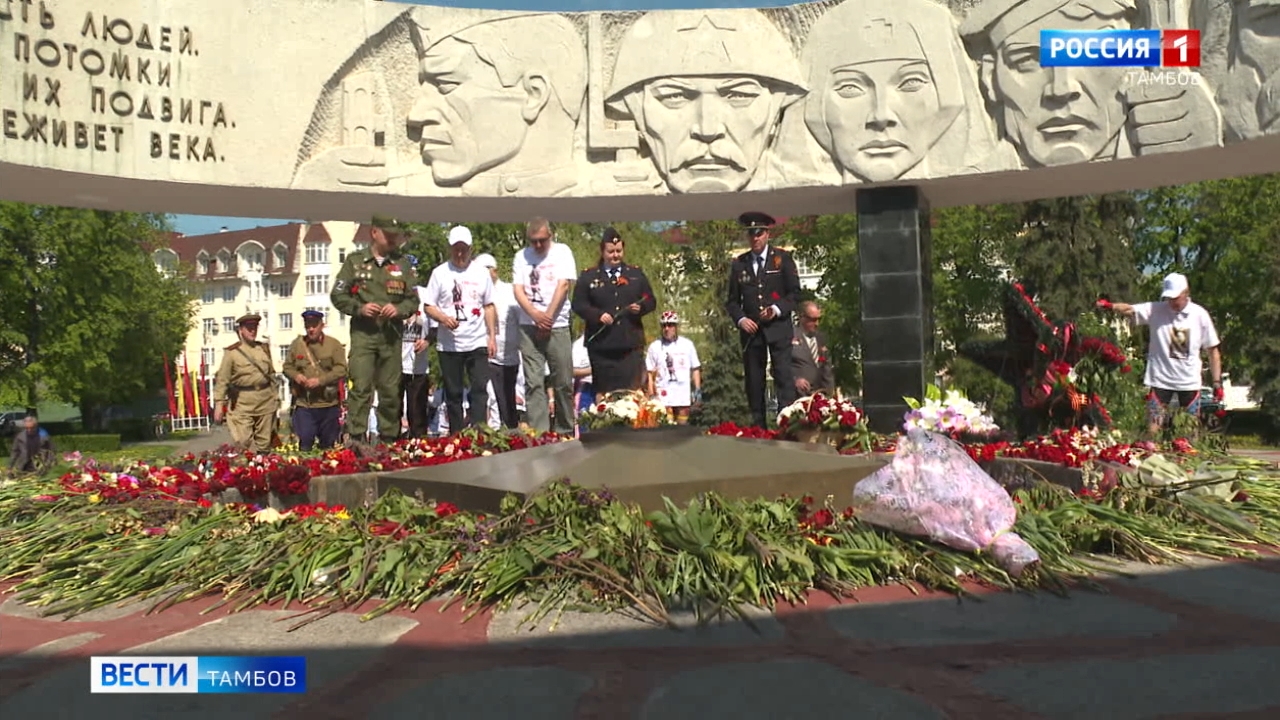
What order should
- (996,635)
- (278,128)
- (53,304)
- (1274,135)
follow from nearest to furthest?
(996,635)
(1274,135)
(278,128)
(53,304)

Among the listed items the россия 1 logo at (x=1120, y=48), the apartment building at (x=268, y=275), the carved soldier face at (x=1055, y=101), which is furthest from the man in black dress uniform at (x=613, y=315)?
the apartment building at (x=268, y=275)

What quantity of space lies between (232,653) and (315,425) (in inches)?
240

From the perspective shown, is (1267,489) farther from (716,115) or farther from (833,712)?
(716,115)

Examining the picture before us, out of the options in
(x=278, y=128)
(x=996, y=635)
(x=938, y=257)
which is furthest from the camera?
(x=938, y=257)

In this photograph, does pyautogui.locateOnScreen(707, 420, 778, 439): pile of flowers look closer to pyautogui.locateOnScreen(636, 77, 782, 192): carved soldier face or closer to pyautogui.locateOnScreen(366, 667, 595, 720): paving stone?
pyautogui.locateOnScreen(636, 77, 782, 192): carved soldier face

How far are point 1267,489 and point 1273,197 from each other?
2441 centimetres

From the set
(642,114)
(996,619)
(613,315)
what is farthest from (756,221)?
(996,619)

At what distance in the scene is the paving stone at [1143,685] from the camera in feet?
7.41

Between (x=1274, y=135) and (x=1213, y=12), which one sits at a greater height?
(x=1213, y=12)

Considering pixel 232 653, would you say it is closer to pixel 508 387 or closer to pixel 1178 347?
pixel 508 387

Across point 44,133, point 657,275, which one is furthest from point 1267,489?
point 657,275

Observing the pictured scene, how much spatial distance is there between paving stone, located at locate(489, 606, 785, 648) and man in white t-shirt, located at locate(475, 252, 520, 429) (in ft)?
15.9

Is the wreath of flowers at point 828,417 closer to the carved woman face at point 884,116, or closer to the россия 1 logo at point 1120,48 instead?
the carved woman face at point 884,116

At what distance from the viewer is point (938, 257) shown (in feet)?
92.6
